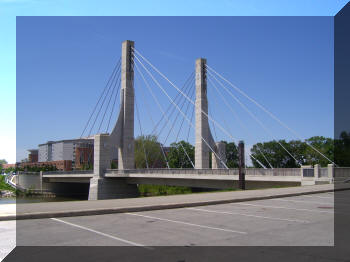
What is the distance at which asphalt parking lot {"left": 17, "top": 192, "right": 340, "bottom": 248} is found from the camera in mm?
7715

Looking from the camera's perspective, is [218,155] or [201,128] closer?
[201,128]

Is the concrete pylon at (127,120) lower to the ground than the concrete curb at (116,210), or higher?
higher

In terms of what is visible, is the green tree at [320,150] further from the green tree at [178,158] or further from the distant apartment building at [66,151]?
the distant apartment building at [66,151]

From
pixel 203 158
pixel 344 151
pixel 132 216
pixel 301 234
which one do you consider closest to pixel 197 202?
pixel 132 216

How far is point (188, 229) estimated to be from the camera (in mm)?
9234

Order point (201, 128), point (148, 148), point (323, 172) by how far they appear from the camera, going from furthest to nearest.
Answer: point (148, 148), point (201, 128), point (323, 172)

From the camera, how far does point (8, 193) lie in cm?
7994

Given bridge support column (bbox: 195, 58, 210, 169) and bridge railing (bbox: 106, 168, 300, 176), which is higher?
bridge support column (bbox: 195, 58, 210, 169)

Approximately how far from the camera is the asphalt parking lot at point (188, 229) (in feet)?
25.3

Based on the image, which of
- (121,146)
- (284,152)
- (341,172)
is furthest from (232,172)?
(284,152)

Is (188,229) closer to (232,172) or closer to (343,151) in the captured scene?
(232,172)

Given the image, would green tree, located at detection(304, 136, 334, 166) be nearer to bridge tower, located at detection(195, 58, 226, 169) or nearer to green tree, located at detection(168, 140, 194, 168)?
green tree, located at detection(168, 140, 194, 168)

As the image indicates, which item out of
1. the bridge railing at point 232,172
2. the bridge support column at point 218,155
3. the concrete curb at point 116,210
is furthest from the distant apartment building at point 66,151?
the concrete curb at point 116,210

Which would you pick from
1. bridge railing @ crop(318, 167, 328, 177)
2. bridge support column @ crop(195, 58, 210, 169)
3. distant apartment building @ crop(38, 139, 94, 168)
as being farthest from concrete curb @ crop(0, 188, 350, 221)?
distant apartment building @ crop(38, 139, 94, 168)
